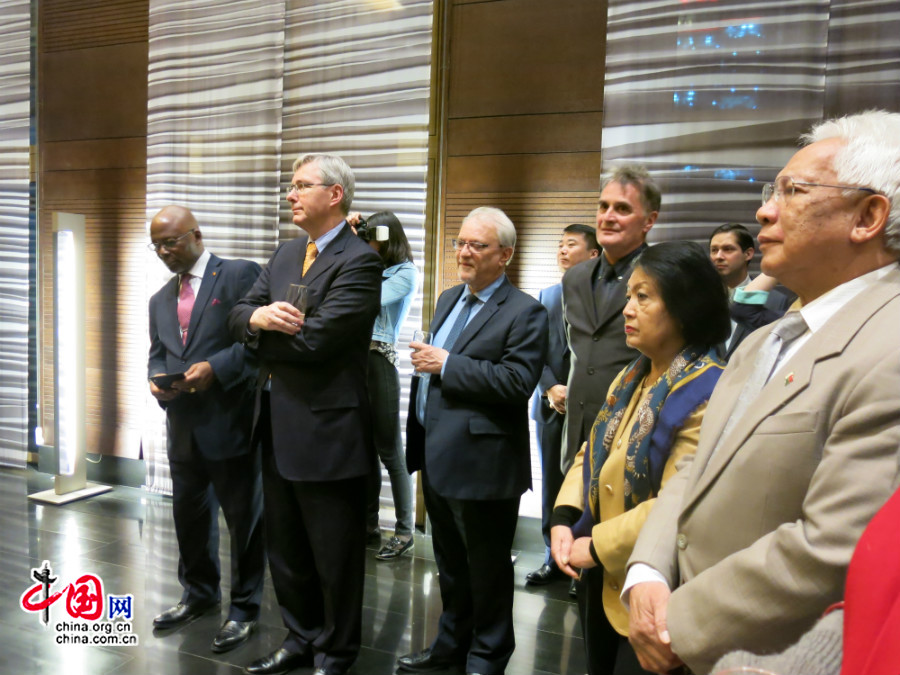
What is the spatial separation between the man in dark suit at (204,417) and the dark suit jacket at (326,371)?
453 millimetres

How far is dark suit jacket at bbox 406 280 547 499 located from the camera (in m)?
2.27

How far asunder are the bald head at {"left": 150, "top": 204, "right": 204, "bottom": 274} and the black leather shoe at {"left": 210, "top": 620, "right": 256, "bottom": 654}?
→ 58.2 inches

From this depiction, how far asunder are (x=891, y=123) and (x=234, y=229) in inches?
158

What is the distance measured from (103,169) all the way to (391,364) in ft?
10.1

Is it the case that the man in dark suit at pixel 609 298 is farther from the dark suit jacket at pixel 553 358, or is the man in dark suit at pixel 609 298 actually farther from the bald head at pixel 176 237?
the bald head at pixel 176 237

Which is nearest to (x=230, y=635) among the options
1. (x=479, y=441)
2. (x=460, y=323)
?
(x=479, y=441)

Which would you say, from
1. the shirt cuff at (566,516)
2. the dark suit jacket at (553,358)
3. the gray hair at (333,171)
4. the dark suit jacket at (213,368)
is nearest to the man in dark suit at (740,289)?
the dark suit jacket at (553,358)

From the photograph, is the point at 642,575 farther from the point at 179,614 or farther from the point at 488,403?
the point at 179,614

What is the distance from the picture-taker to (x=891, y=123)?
1.09m

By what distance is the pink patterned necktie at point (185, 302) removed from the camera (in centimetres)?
289

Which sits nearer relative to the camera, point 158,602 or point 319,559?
point 319,559

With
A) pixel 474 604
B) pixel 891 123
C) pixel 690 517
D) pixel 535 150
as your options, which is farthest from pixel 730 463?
pixel 535 150

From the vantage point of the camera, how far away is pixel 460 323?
2.49 m

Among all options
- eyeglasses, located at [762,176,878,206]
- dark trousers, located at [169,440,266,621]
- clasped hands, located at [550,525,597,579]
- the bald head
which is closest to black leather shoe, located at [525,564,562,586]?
dark trousers, located at [169,440,266,621]
